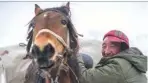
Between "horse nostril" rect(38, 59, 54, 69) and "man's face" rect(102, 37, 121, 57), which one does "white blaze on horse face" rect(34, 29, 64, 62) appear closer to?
"horse nostril" rect(38, 59, 54, 69)

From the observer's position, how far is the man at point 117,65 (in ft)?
8.65

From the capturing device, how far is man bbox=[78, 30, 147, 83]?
8.65ft

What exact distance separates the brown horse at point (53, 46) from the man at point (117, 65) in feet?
0.80

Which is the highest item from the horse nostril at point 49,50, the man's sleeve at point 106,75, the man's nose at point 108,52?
the horse nostril at point 49,50

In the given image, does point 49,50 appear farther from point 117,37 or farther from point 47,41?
point 117,37

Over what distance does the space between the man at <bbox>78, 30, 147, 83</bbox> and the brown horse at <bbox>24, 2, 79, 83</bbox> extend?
0.24m

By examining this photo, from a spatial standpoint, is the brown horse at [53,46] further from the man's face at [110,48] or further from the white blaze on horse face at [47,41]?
the man's face at [110,48]

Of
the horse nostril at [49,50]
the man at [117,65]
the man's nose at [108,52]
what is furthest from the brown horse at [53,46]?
the man's nose at [108,52]

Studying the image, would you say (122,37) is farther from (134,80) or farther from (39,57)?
(39,57)

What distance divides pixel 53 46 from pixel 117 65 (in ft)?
2.60

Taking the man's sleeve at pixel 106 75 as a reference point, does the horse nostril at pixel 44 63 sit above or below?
above

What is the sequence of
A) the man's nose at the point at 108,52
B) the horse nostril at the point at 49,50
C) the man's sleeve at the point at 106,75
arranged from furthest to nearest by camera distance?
the man's nose at the point at 108,52 < the man's sleeve at the point at 106,75 < the horse nostril at the point at 49,50

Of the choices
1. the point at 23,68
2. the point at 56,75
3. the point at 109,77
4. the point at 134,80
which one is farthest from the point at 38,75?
the point at 23,68

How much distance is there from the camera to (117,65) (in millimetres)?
2660
